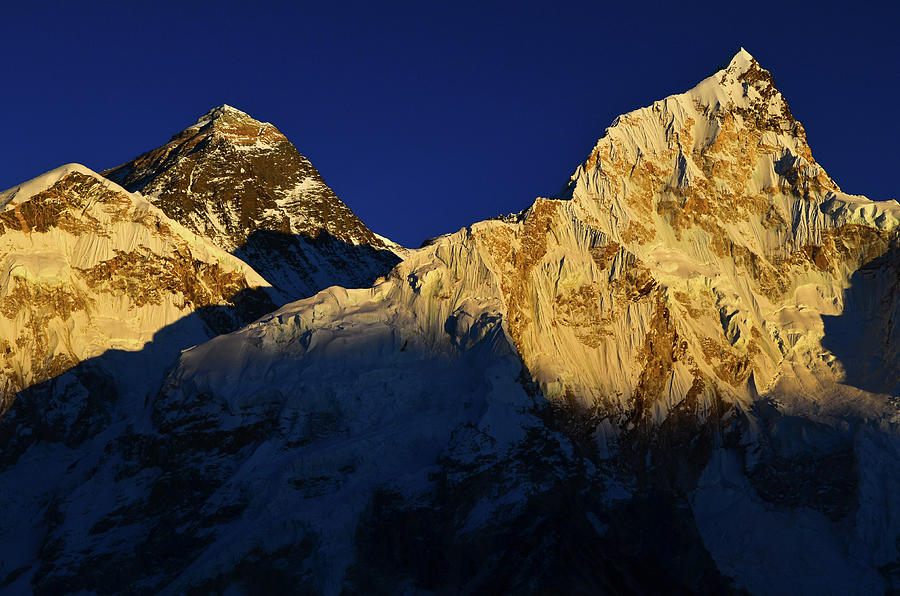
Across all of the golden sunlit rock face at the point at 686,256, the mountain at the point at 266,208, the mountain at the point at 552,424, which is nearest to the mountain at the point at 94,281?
the mountain at the point at 552,424

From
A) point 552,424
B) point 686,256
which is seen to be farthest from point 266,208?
point 552,424

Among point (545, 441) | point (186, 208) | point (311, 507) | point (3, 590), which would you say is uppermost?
point (186, 208)

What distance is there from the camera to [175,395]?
405ft

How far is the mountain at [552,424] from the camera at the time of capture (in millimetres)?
108812

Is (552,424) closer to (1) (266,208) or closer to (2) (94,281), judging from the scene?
(2) (94,281)

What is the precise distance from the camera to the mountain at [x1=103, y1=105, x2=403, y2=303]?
171 metres

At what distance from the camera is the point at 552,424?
118m

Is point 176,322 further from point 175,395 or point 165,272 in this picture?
point 175,395

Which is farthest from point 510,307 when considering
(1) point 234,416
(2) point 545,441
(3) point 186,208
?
(3) point 186,208

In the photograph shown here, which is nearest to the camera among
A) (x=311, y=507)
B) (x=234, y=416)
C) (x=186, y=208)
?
(x=311, y=507)

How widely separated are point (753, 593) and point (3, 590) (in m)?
52.7

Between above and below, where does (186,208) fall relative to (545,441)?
above

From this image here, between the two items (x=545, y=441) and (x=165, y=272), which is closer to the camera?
(x=545, y=441)

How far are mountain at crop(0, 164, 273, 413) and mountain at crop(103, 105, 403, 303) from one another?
1802 centimetres
